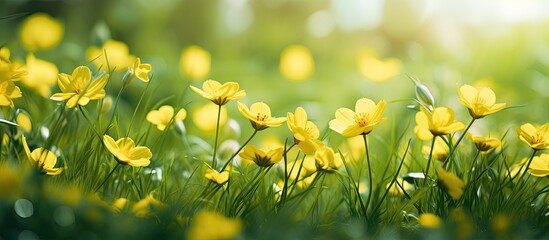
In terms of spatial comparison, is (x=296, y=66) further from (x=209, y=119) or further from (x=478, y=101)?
(x=478, y=101)

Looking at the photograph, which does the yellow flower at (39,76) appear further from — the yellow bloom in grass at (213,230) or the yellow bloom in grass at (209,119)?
the yellow bloom in grass at (213,230)

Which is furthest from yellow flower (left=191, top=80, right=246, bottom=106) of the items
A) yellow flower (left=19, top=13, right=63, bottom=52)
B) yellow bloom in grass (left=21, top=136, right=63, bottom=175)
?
yellow flower (left=19, top=13, right=63, bottom=52)

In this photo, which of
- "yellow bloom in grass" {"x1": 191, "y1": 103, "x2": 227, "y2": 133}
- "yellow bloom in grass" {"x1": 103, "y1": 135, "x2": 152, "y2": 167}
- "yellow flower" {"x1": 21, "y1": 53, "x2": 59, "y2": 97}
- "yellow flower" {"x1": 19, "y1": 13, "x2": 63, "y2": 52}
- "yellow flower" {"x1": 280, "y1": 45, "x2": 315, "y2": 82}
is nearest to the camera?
"yellow bloom in grass" {"x1": 103, "y1": 135, "x2": 152, "y2": 167}

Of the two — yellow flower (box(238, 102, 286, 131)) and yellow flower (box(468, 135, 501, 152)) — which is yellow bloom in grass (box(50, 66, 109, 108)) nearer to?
yellow flower (box(238, 102, 286, 131))

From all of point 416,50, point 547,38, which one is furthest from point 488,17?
point 416,50

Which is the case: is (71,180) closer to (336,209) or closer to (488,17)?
(336,209)

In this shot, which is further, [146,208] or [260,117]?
[260,117]

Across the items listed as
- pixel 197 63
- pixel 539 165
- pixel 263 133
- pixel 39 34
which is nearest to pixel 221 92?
pixel 539 165
